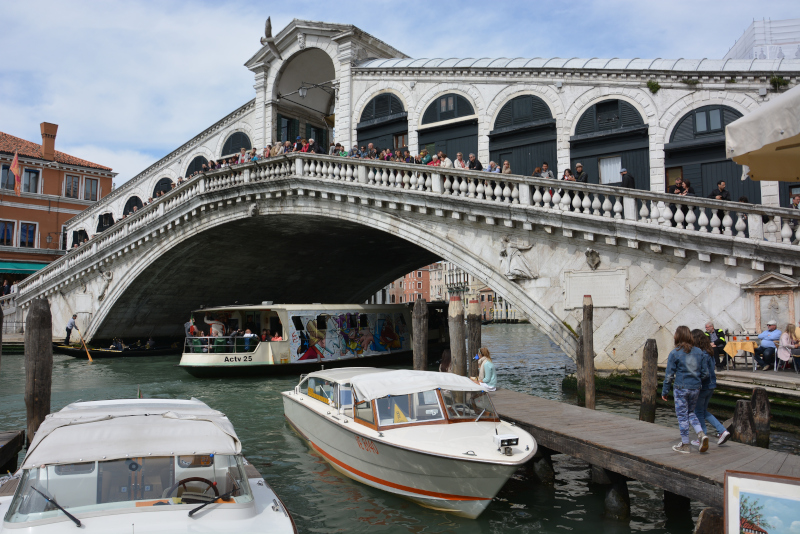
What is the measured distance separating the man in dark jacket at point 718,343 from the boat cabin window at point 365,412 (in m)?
6.44

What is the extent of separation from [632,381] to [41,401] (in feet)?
32.4

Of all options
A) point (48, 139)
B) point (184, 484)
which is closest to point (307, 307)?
point (184, 484)

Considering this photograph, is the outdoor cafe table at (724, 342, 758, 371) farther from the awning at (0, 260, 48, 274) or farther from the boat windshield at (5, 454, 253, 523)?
the awning at (0, 260, 48, 274)

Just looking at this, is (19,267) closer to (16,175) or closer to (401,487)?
(16,175)

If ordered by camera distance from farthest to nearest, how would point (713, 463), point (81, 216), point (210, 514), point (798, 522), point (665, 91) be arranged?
point (81, 216) → point (665, 91) → point (713, 463) → point (210, 514) → point (798, 522)

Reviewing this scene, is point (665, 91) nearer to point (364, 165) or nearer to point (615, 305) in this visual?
point (615, 305)

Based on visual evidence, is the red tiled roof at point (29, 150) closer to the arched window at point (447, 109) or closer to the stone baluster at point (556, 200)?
the arched window at point (447, 109)

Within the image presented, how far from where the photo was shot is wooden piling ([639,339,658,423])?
7.98 metres

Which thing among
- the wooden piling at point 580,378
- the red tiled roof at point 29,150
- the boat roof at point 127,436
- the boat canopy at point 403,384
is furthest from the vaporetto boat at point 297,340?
the red tiled roof at point 29,150

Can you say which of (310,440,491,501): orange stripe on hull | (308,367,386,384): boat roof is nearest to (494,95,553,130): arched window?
(308,367,386,384): boat roof

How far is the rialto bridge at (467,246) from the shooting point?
10.4 m

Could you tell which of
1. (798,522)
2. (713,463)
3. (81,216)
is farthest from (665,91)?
(81,216)

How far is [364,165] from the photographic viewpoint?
15219mm

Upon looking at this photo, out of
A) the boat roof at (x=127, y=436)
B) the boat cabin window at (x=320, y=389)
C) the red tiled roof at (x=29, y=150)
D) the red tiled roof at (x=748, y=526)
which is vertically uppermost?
the red tiled roof at (x=29, y=150)
